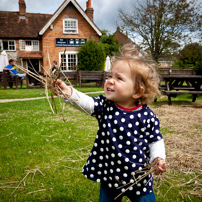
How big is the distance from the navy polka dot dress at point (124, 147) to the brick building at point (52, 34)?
70.3ft

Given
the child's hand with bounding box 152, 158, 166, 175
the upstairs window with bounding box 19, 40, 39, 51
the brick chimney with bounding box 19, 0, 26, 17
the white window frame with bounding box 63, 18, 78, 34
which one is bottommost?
the child's hand with bounding box 152, 158, 166, 175

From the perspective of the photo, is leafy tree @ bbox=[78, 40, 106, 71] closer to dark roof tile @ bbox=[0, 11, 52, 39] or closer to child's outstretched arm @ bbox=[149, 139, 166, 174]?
dark roof tile @ bbox=[0, 11, 52, 39]

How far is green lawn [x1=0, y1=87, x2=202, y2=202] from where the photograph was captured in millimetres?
2453

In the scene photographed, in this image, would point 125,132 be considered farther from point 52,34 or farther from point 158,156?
point 52,34

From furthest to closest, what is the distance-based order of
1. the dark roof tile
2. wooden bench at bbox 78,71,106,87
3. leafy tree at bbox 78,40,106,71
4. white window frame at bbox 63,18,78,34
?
the dark roof tile, white window frame at bbox 63,18,78,34, leafy tree at bbox 78,40,106,71, wooden bench at bbox 78,71,106,87

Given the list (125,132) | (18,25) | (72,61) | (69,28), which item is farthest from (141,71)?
(18,25)

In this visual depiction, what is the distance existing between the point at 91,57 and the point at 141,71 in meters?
21.2

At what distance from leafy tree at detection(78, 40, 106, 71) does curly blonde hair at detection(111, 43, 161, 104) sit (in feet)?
68.8

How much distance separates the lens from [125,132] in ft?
5.52

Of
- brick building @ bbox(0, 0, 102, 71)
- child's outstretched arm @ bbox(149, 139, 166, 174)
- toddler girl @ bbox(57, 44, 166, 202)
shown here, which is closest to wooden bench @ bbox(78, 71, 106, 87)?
brick building @ bbox(0, 0, 102, 71)

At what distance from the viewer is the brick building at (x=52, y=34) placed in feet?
77.2

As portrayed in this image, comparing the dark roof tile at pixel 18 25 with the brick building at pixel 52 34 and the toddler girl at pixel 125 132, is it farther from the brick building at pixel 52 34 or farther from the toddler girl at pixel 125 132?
the toddler girl at pixel 125 132

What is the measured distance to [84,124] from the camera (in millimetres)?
5359

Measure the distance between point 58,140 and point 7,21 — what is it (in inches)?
1073
